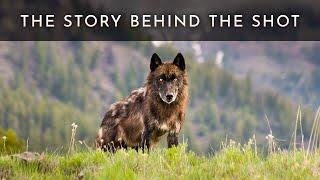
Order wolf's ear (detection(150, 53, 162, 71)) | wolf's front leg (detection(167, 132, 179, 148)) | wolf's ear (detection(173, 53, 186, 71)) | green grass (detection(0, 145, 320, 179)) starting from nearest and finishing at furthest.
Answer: green grass (detection(0, 145, 320, 179)) → wolf's front leg (detection(167, 132, 179, 148)) → wolf's ear (detection(150, 53, 162, 71)) → wolf's ear (detection(173, 53, 186, 71))

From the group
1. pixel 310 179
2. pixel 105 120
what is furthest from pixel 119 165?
pixel 105 120

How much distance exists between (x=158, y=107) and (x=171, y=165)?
15.3 ft

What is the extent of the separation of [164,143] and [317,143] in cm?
367

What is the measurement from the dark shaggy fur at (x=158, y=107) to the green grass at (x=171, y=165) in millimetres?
2844

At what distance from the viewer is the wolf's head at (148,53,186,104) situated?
61.7 feet

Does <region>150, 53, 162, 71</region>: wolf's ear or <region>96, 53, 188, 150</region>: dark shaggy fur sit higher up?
<region>150, 53, 162, 71</region>: wolf's ear

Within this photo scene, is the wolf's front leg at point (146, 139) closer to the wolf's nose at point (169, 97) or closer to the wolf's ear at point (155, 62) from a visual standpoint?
the wolf's nose at point (169, 97)

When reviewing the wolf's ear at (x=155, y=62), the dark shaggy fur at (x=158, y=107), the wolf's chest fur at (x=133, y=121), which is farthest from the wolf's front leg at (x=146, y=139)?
the wolf's ear at (x=155, y=62)

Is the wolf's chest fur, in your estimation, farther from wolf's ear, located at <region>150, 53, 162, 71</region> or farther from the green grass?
the green grass

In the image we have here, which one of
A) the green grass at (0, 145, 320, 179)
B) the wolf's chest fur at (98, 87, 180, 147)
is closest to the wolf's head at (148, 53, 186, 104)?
the wolf's chest fur at (98, 87, 180, 147)

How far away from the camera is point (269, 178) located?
43.1ft

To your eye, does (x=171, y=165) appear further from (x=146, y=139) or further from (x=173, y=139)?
(x=146, y=139)

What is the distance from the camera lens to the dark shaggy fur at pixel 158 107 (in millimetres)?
18766

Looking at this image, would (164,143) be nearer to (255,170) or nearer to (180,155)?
(180,155)
